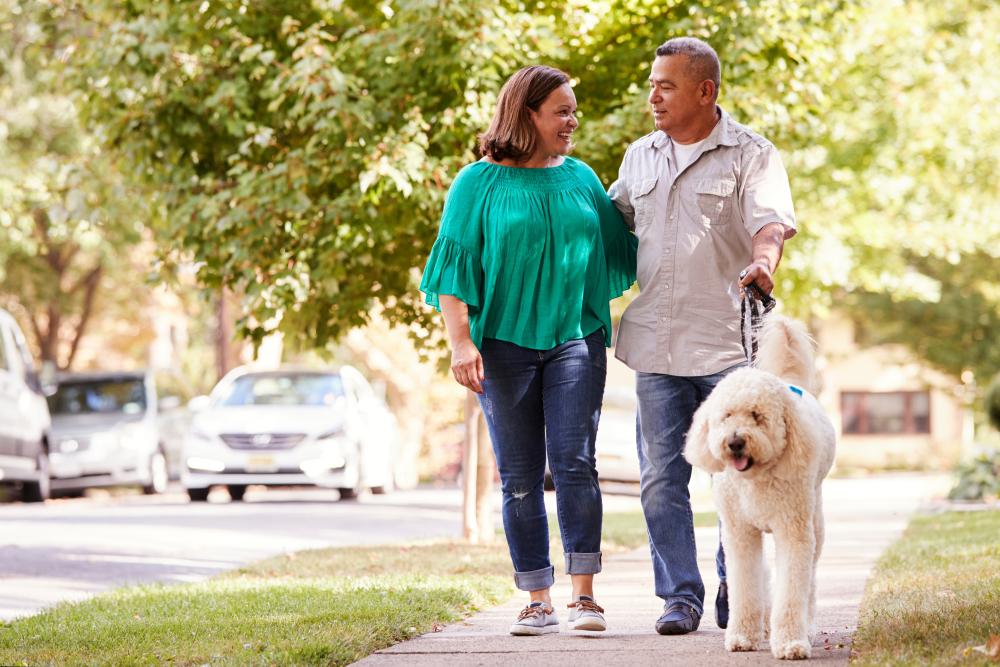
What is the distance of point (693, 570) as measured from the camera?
6.08m

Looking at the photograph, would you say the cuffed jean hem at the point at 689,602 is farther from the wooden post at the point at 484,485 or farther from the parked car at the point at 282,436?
Result: the parked car at the point at 282,436

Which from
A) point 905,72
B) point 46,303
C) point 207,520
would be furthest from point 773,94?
point 46,303

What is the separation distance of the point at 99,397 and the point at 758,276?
58.8ft

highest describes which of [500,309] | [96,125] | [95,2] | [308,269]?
[95,2]

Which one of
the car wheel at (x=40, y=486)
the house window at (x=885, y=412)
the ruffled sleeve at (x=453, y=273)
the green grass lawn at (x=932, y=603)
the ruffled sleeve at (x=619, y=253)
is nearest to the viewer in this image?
the green grass lawn at (x=932, y=603)

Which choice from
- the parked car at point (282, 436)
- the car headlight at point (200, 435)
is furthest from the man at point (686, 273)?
the car headlight at point (200, 435)

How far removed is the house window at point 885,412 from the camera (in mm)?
51562

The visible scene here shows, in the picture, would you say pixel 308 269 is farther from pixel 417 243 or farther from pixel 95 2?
pixel 95 2

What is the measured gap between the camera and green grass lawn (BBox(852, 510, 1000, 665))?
202 inches

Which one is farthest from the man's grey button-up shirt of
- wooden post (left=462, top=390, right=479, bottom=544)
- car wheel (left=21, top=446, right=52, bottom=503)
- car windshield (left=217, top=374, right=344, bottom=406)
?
car wheel (left=21, top=446, right=52, bottom=503)

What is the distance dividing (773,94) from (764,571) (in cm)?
563

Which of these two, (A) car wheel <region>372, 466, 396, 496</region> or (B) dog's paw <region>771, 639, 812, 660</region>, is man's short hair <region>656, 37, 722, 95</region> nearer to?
(B) dog's paw <region>771, 639, 812, 660</region>

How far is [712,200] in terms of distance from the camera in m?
6.09

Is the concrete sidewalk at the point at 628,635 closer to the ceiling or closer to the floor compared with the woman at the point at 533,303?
closer to the floor
